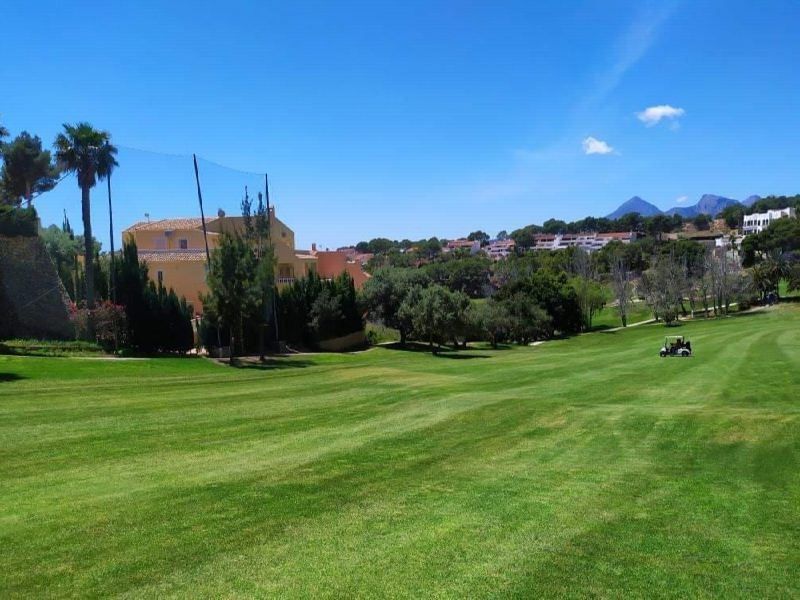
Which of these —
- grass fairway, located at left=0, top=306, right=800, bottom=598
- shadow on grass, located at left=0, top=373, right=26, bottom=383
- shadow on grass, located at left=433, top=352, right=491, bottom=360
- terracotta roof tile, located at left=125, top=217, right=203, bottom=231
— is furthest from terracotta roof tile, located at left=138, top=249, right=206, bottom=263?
grass fairway, located at left=0, top=306, right=800, bottom=598

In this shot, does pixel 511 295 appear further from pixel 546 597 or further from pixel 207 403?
pixel 546 597

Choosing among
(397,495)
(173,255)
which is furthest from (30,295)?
(397,495)

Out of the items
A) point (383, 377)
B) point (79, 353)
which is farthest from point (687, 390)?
point (79, 353)

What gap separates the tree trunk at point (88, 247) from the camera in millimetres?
37000

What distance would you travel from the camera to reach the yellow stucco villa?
52.1 metres

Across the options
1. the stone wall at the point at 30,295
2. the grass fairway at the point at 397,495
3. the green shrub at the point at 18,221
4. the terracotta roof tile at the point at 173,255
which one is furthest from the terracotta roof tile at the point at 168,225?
the grass fairway at the point at 397,495

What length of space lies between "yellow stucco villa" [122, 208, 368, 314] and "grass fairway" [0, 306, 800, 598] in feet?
104

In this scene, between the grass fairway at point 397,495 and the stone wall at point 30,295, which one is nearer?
the grass fairway at point 397,495

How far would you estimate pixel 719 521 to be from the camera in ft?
27.7

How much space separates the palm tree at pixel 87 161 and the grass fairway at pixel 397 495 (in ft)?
63.4

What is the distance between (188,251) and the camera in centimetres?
5500

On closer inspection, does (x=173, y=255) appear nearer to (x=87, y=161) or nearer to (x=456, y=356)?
(x=87, y=161)

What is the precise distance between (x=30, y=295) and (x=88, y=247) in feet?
13.2

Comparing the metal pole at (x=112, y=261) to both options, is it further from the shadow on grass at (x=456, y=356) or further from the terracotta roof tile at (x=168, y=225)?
the shadow on grass at (x=456, y=356)
